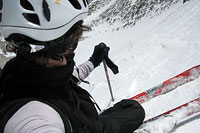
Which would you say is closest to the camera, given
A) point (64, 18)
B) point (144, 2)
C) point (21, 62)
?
point (21, 62)

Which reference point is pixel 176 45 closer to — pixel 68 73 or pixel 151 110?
pixel 151 110

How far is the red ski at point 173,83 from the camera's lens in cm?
→ 269

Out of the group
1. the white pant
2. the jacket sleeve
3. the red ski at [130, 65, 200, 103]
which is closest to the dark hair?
the white pant

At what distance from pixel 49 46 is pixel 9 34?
0.33 meters

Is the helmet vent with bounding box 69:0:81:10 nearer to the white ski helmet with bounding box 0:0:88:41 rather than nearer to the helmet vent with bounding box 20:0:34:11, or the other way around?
the white ski helmet with bounding box 0:0:88:41

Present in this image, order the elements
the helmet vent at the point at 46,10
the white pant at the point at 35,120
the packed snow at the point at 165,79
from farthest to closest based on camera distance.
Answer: the packed snow at the point at 165,79 < the helmet vent at the point at 46,10 < the white pant at the point at 35,120

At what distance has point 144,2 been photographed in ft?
44.0

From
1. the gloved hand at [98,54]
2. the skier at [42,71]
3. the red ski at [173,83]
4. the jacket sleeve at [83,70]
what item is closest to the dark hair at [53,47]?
the skier at [42,71]

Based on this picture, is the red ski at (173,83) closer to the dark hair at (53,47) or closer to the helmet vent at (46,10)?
the dark hair at (53,47)

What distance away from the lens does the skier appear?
89 centimetres

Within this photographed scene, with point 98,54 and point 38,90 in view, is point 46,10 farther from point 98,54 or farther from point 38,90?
point 98,54

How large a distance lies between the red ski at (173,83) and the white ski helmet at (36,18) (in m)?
2.06

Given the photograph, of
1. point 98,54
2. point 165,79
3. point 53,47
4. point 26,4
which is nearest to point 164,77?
point 165,79

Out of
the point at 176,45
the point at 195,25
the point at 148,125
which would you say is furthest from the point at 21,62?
the point at 195,25
